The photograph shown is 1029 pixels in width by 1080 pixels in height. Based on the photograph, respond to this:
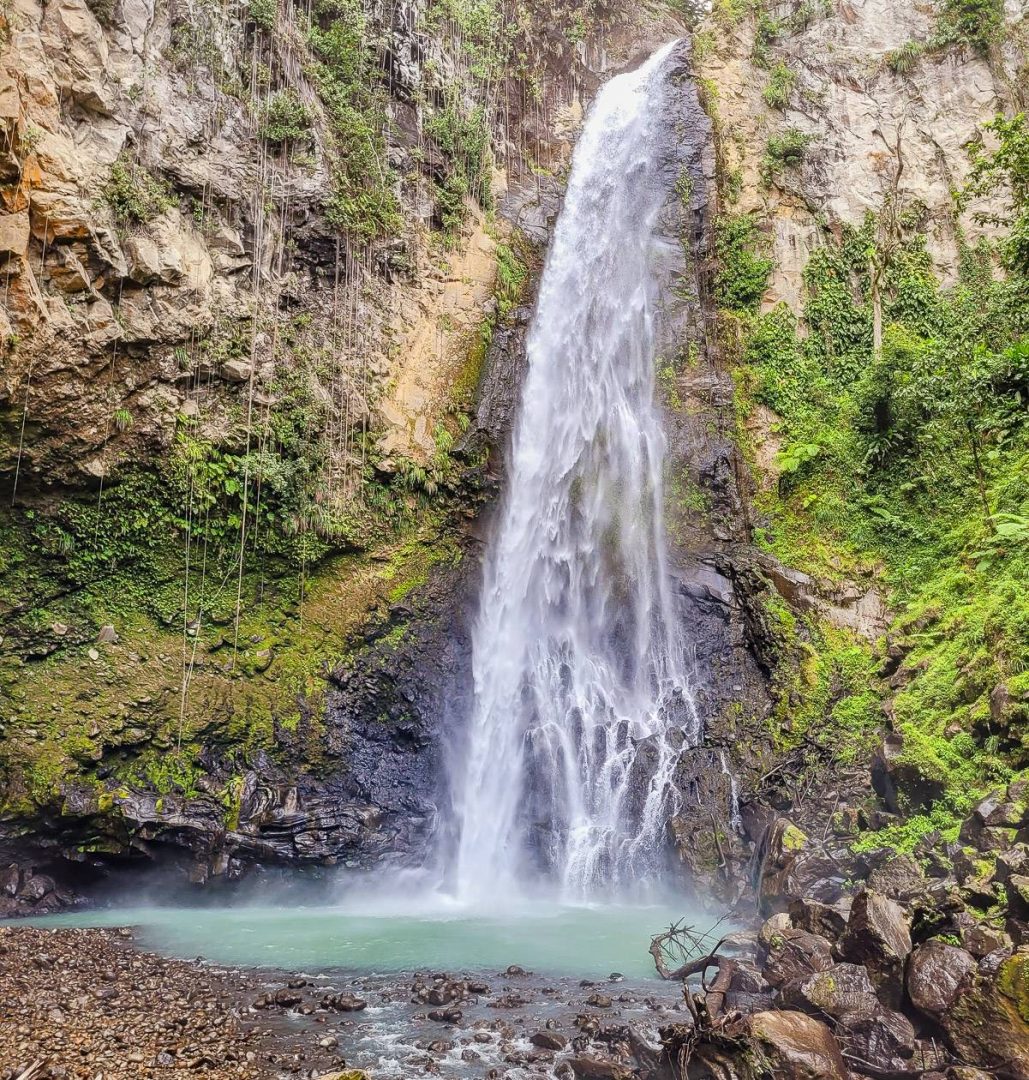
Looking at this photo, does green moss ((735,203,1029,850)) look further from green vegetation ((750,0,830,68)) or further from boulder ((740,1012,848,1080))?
green vegetation ((750,0,830,68))

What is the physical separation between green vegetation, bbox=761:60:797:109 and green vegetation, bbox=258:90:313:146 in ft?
42.9

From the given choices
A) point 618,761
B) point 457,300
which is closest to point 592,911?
point 618,761

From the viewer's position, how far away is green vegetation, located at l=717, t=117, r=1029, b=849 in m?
9.41

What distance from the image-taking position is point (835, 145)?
68.2 ft

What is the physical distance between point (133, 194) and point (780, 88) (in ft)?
57.6

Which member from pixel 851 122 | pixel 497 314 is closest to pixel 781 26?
pixel 851 122

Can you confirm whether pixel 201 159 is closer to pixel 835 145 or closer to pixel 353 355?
pixel 353 355

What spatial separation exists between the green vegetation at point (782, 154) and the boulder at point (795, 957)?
61.7 ft

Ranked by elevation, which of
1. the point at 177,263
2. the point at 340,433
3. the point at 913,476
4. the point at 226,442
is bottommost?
the point at 226,442

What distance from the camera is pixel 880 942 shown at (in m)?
5.98

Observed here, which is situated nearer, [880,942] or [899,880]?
[880,942]

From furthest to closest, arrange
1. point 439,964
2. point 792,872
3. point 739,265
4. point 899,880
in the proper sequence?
point 739,265, point 792,872, point 439,964, point 899,880

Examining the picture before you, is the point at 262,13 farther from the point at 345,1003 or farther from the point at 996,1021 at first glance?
the point at 996,1021

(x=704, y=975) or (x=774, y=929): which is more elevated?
(x=774, y=929)
